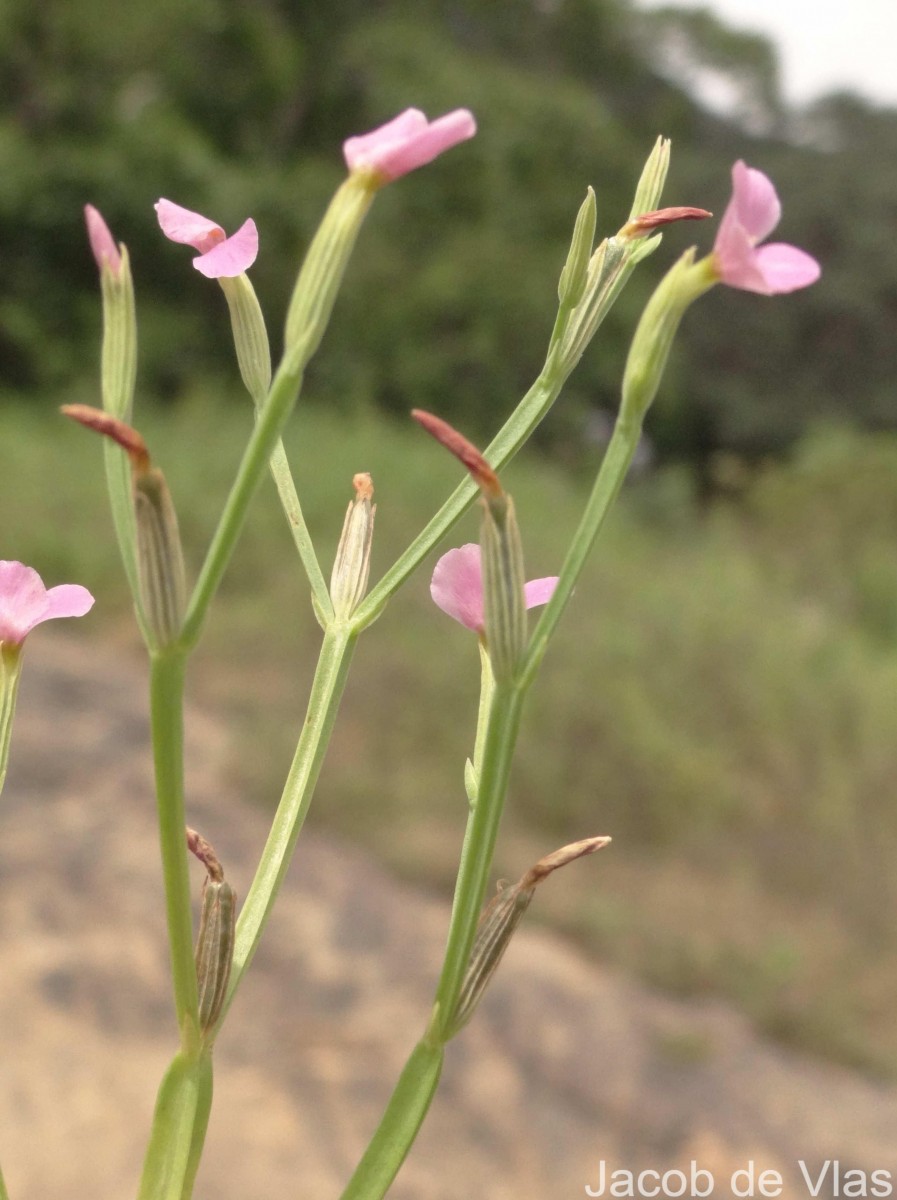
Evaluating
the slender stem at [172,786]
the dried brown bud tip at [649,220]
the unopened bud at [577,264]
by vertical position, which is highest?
the dried brown bud tip at [649,220]

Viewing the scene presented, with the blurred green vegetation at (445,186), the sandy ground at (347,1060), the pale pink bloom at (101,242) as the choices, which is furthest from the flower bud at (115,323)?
the blurred green vegetation at (445,186)

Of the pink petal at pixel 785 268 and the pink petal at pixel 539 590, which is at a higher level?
the pink petal at pixel 785 268

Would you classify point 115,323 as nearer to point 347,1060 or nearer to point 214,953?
point 214,953

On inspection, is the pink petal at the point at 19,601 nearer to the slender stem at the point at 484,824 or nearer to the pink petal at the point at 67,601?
the pink petal at the point at 67,601

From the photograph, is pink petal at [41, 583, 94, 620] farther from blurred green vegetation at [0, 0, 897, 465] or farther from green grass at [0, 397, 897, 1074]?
blurred green vegetation at [0, 0, 897, 465]

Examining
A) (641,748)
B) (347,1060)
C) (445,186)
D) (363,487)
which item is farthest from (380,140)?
(445,186)

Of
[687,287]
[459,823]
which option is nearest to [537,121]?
[459,823]

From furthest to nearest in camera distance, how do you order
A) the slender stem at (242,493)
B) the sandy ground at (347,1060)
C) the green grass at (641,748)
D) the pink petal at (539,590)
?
the green grass at (641,748), the sandy ground at (347,1060), the pink petal at (539,590), the slender stem at (242,493)

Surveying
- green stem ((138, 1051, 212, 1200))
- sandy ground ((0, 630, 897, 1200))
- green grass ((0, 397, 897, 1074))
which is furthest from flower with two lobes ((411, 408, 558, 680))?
green grass ((0, 397, 897, 1074))
